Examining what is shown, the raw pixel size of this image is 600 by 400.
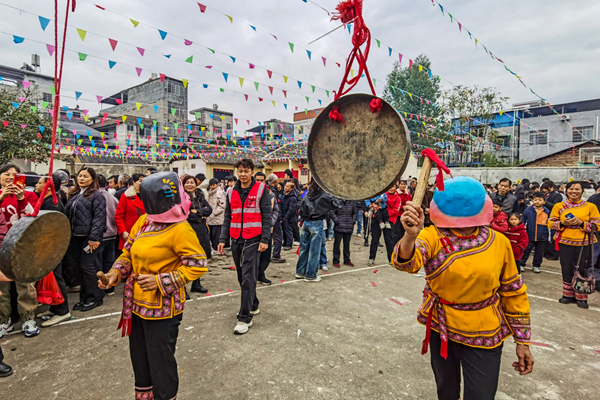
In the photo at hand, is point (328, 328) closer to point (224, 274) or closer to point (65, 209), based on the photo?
point (224, 274)

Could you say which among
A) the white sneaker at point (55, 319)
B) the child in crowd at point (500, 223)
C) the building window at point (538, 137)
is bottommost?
the white sneaker at point (55, 319)

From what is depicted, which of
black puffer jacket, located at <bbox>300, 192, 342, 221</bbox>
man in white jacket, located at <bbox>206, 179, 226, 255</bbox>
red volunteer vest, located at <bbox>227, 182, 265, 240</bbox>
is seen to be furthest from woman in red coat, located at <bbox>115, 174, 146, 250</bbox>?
black puffer jacket, located at <bbox>300, 192, 342, 221</bbox>

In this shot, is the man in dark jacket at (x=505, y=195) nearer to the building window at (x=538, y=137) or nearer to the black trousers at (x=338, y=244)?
the black trousers at (x=338, y=244)

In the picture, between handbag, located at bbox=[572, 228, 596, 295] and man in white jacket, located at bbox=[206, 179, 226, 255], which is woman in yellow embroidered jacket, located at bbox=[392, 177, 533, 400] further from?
man in white jacket, located at bbox=[206, 179, 226, 255]

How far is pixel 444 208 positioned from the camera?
1.96 m

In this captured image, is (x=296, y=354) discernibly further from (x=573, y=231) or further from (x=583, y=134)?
(x=583, y=134)

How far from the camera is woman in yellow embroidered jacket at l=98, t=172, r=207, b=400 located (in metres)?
2.18

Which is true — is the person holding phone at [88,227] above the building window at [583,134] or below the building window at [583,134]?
below

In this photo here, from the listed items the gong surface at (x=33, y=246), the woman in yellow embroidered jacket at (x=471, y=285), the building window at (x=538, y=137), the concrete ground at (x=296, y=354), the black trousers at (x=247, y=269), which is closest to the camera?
the gong surface at (x=33, y=246)

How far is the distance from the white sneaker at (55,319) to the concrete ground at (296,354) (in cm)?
11

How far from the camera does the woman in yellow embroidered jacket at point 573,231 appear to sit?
192 inches

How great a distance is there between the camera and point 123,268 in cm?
235

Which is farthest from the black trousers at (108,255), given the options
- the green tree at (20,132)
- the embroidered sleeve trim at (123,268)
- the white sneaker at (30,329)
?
the green tree at (20,132)

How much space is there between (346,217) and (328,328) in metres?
3.29
